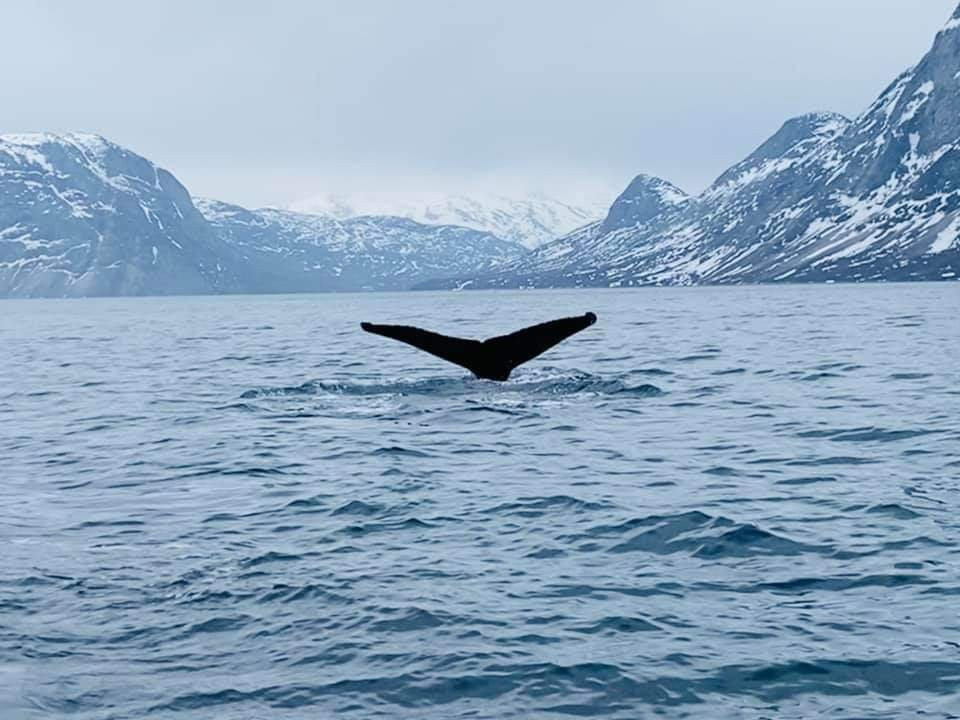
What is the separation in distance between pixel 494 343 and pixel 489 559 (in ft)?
45.6

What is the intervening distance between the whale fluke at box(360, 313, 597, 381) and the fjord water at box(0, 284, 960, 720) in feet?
3.00

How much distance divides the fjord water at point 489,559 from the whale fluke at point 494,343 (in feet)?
3.00

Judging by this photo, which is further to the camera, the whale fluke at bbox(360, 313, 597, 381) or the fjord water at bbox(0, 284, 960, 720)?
the whale fluke at bbox(360, 313, 597, 381)

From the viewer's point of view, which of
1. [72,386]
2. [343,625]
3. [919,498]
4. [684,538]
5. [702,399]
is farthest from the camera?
[72,386]

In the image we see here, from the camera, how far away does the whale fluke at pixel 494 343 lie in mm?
23031

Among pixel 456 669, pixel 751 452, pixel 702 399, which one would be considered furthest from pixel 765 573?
pixel 702 399

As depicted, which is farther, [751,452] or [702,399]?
[702,399]

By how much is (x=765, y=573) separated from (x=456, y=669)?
3697mm

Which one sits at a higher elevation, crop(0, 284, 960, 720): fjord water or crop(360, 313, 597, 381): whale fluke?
crop(360, 313, 597, 381): whale fluke

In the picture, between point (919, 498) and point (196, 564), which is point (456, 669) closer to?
point (196, 564)

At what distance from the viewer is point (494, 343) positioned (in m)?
25.8

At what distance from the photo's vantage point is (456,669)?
8875 millimetres

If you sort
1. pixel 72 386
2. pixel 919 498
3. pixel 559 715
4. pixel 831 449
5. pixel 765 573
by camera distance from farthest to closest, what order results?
pixel 72 386
pixel 831 449
pixel 919 498
pixel 765 573
pixel 559 715

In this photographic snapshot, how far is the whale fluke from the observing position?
23.0 metres
